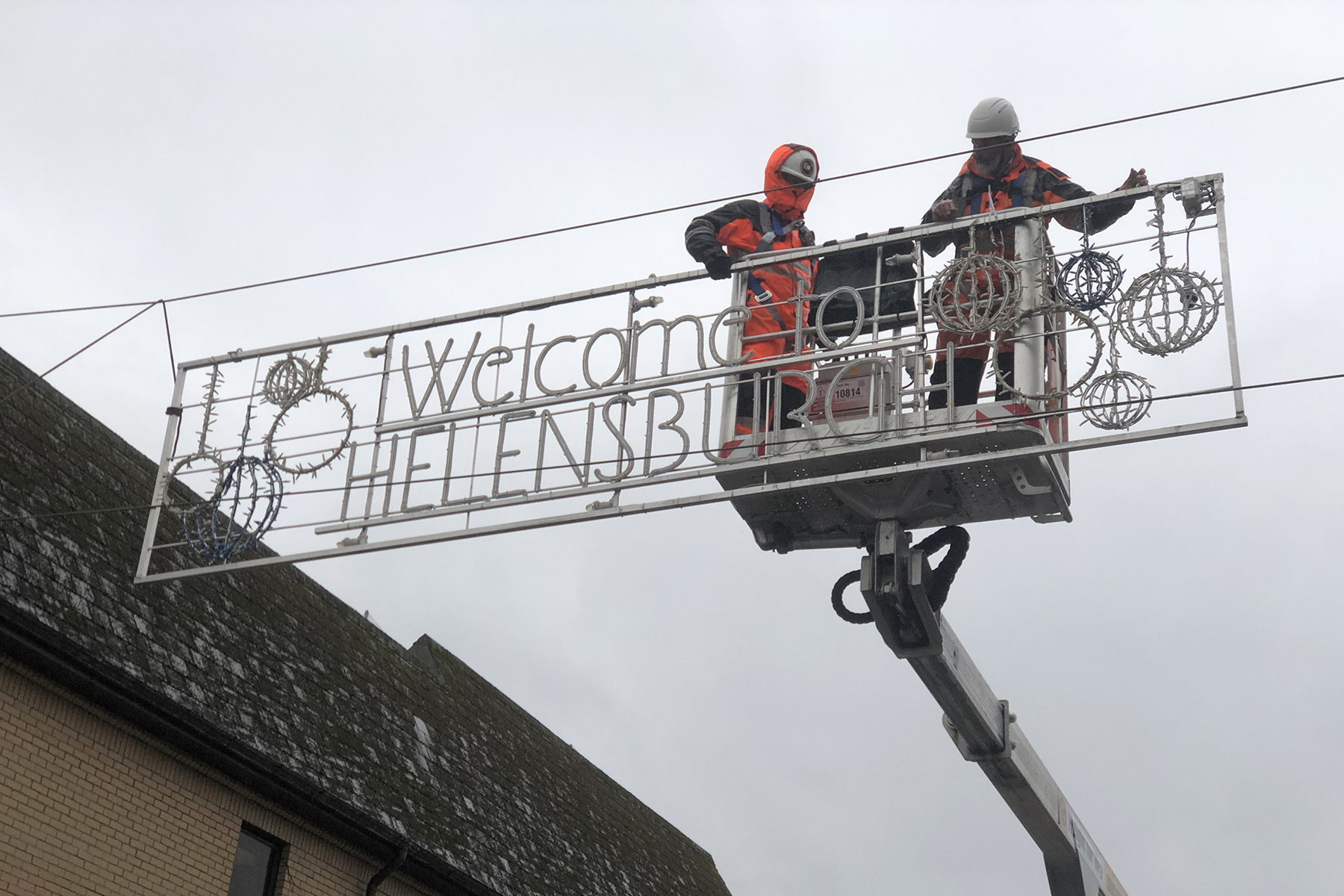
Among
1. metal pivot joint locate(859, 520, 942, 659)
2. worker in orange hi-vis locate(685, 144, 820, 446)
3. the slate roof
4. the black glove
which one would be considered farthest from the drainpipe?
the black glove

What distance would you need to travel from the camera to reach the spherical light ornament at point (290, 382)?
9.99 meters

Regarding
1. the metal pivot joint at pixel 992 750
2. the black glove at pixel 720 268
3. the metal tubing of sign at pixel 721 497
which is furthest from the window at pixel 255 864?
the black glove at pixel 720 268

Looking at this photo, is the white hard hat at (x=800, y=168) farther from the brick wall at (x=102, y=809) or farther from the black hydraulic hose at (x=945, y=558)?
the brick wall at (x=102, y=809)

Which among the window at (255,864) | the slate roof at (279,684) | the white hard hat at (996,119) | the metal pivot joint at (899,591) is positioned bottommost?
the window at (255,864)

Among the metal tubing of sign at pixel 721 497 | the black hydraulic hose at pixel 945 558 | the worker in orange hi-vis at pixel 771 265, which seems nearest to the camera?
the metal tubing of sign at pixel 721 497

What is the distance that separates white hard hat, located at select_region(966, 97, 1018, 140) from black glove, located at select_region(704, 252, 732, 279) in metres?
1.76

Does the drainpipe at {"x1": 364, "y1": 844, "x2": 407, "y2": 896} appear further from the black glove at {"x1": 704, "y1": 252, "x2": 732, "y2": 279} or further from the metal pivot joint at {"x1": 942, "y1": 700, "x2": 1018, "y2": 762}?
the black glove at {"x1": 704, "y1": 252, "x2": 732, "y2": 279}

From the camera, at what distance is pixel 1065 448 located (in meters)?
7.71

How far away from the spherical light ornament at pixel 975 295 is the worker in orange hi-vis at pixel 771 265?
2.76 ft

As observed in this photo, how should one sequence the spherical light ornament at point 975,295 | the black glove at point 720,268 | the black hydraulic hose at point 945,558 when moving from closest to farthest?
the spherical light ornament at point 975,295, the black hydraulic hose at point 945,558, the black glove at point 720,268

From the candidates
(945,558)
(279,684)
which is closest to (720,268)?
(945,558)

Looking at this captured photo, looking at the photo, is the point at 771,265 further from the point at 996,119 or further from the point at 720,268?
the point at 996,119

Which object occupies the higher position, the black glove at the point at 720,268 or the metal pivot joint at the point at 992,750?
the black glove at the point at 720,268

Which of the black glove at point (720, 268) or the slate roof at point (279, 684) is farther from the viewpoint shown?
the slate roof at point (279, 684)
